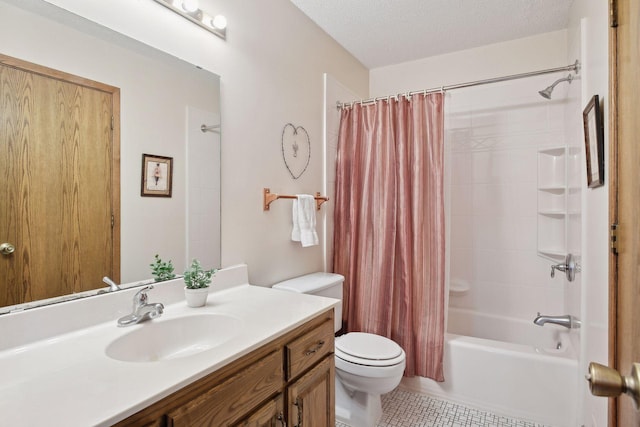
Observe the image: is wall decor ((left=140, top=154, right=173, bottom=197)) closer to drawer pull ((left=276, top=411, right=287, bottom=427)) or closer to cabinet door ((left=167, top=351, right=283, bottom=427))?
cabinet door ((left=167, top=351, right=283, bottom=427))

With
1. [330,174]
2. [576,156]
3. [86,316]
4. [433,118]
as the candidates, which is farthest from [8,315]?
[576,156]

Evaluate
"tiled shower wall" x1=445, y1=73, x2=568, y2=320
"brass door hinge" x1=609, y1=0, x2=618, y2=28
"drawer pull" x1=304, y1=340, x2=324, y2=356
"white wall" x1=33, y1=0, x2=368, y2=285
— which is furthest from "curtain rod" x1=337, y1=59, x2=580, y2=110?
"drawer pull" x1=304, y1=340, x2=324, y2=356

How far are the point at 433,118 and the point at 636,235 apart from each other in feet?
5.47

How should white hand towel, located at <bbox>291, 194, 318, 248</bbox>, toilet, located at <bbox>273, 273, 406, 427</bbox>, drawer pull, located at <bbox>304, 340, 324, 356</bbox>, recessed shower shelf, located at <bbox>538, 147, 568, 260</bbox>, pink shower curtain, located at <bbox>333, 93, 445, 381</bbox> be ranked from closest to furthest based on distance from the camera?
drawer pull, located at <bbox>304, 340, 324, 356</bbox> → toilet, located at <bbox>273, 273, 406, 427</bbox> → white hand towel, located at <bbox>291, 194, 318, 248</bbox> → pink shower curtain, located at <bbox>333, 93, 445, 381</bbox> → recessed shower shelf, located at <bbox>538, 147, 568, 260</bbox>

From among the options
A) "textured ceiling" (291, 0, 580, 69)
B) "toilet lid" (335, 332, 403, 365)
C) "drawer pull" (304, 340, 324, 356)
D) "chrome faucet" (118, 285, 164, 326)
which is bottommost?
Answer: "toilet lid" (335, 332, 403, 365)

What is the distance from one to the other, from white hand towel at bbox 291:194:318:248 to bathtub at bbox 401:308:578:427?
1128 millimetres

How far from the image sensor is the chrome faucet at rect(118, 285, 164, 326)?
1.14 m

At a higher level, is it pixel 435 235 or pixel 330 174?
pixel 330 174

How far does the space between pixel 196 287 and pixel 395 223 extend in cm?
136

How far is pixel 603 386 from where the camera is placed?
20.6 inches

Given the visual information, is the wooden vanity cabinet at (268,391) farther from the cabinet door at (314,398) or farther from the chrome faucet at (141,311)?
the chrome faucet at (141,311)

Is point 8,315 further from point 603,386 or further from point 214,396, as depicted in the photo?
point 603,386

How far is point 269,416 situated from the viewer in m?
1.06

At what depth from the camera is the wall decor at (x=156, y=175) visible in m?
Answer: 1.30
